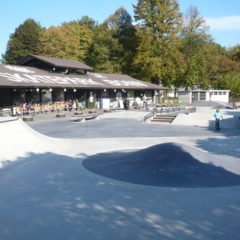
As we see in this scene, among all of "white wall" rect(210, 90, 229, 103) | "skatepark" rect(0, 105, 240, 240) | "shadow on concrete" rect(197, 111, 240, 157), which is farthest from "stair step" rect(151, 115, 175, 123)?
"white wall" rect(210, 90, 229, 103)

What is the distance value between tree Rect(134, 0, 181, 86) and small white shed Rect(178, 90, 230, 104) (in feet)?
14.6

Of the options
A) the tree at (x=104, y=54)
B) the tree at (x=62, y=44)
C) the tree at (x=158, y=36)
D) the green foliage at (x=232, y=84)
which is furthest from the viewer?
the green foliage at (x=232, y=84)

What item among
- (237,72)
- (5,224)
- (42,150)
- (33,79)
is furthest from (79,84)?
(237,72)

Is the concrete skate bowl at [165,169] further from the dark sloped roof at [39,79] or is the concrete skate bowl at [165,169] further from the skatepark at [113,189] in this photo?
the dark sloped roof at [39,79]

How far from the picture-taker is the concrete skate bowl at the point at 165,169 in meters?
8.10

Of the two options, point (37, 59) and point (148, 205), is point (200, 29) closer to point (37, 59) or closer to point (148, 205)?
point (37, 59)

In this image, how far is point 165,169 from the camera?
8812 millimetres

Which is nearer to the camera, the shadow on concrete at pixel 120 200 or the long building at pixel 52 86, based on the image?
the shadow on concrete at pixel 120 200

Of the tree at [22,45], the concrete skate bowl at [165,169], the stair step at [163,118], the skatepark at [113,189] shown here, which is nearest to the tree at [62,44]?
the tree at [22,45]

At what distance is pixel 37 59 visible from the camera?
33312 mm

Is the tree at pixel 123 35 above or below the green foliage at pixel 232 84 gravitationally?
above

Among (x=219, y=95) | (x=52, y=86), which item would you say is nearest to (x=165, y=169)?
(x=52, y=86)

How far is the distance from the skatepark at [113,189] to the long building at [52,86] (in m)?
12.7

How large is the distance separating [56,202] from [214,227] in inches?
146
